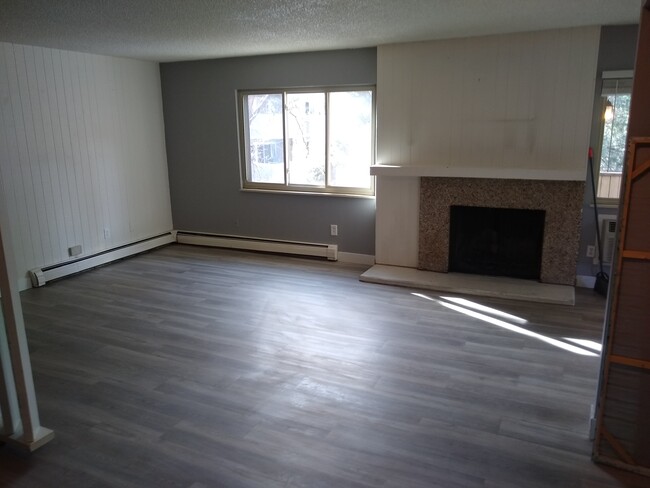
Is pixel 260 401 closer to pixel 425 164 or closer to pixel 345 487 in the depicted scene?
pixel 345 487

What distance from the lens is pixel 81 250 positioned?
18.1ft

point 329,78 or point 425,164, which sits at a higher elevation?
point 329,78

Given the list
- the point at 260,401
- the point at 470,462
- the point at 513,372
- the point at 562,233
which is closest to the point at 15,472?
the point at 260,401

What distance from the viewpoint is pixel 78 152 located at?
17.7 feet

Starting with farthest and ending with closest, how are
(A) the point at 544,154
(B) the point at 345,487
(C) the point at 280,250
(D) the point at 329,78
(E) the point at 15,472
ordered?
1. (C) the point at 280,250
2. (D) the point at 329,78
3. (A) the point at 544,154
4. (E) the point at 15,472
5. (B) the point at 345,487

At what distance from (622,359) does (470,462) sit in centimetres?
84

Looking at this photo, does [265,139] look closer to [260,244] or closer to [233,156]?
[233,156]

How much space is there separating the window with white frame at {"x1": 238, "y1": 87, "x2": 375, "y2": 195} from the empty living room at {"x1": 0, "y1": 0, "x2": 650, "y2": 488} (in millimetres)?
28

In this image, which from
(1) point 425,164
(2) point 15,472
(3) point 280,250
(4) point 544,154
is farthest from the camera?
(3) point 280,250

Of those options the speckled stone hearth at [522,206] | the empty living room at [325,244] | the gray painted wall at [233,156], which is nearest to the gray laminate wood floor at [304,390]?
the empty living room at [325,244]

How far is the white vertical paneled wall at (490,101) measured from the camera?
4.44 metres

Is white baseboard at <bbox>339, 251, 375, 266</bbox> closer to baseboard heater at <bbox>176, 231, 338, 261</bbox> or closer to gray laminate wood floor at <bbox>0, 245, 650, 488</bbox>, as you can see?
baseboard heater at <bbox>176, 231, 338, 261</bbox>

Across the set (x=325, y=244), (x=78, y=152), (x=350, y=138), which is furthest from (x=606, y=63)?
(x=78, y=152)

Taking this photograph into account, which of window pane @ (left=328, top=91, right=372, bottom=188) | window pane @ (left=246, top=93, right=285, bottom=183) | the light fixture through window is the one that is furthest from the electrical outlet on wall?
window pane @ (left=246, top=93, right=285, bottom=183)
